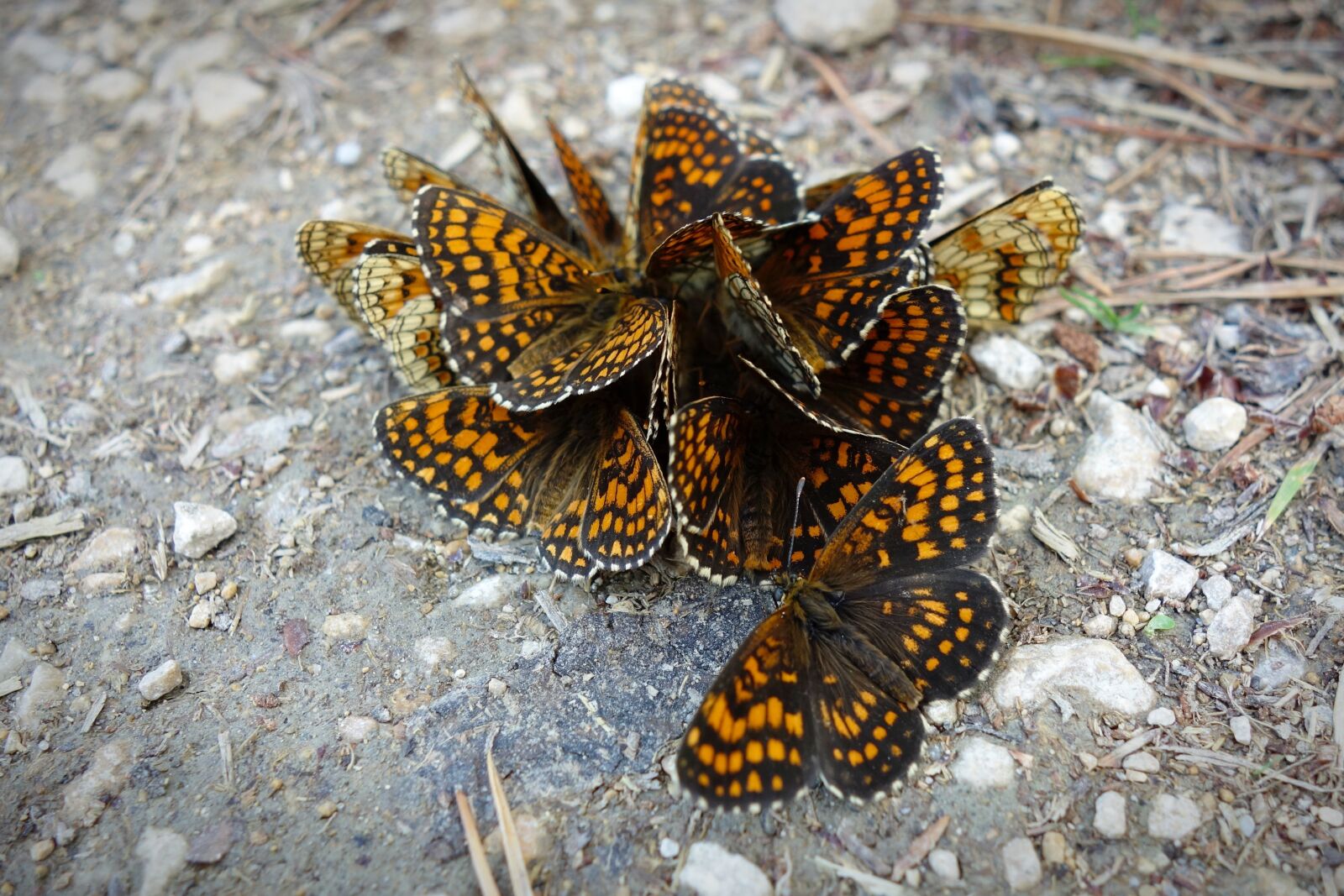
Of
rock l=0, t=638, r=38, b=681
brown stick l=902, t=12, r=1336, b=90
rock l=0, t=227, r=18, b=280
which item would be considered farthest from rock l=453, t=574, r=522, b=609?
brown stick l=902, t=12, r=1336, b=90

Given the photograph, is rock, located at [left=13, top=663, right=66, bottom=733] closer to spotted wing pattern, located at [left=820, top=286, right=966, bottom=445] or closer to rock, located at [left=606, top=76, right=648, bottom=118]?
spotted wing pattern, located at [left=820, top=286, right=966, bottom=445]

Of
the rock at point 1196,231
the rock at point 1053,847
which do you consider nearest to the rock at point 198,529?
Answer: the rock at point 1053,847

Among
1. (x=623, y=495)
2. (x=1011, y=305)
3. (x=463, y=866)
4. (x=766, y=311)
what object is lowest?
(x=1011, y=305)

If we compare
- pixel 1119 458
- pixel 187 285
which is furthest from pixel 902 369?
pixel 187 285

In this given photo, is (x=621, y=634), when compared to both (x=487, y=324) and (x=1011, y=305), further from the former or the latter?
(x=1011, y=305)

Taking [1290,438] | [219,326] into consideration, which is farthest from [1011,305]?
[219,326]

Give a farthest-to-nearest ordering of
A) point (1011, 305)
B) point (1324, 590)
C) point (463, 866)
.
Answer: point (1011, 305) < point (1324, 590) < point (463, 866)
